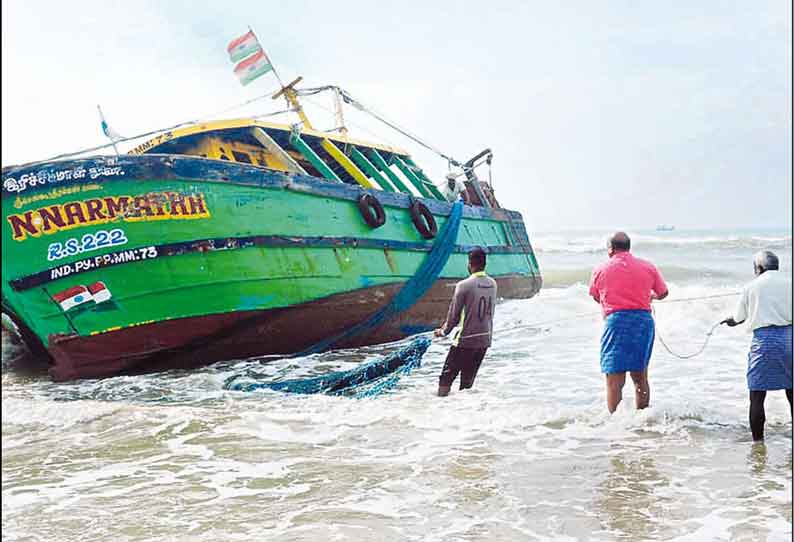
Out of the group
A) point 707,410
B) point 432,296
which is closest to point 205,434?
point 707,410

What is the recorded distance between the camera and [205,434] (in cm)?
518

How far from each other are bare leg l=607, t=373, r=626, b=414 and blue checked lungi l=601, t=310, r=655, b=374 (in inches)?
2.5

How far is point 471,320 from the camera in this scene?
607 cm

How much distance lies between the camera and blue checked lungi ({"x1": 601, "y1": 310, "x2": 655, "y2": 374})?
508 cm

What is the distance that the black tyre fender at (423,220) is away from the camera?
10.1m

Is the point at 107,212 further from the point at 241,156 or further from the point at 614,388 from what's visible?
the point at 614,388

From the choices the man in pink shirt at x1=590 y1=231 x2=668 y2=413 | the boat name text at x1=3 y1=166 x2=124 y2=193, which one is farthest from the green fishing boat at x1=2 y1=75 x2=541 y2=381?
the man in pink shirt at x1=590 y1=231 x2=668 y2=413

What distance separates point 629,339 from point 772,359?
95 cm

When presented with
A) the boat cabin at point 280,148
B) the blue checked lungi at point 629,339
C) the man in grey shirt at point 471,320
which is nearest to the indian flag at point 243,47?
the boat cabin at point 280,148

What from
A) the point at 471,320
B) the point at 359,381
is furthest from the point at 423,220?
the point at 471,320

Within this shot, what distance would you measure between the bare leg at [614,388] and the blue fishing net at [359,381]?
83.4 inches

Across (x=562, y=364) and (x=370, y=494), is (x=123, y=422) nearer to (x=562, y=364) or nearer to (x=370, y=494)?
(x=370, y=494)

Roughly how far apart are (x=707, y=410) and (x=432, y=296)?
5740 mm

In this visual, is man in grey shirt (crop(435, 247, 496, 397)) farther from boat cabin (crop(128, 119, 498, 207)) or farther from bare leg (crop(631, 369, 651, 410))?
boat cabin (crop(128, 119, 498, 207))
